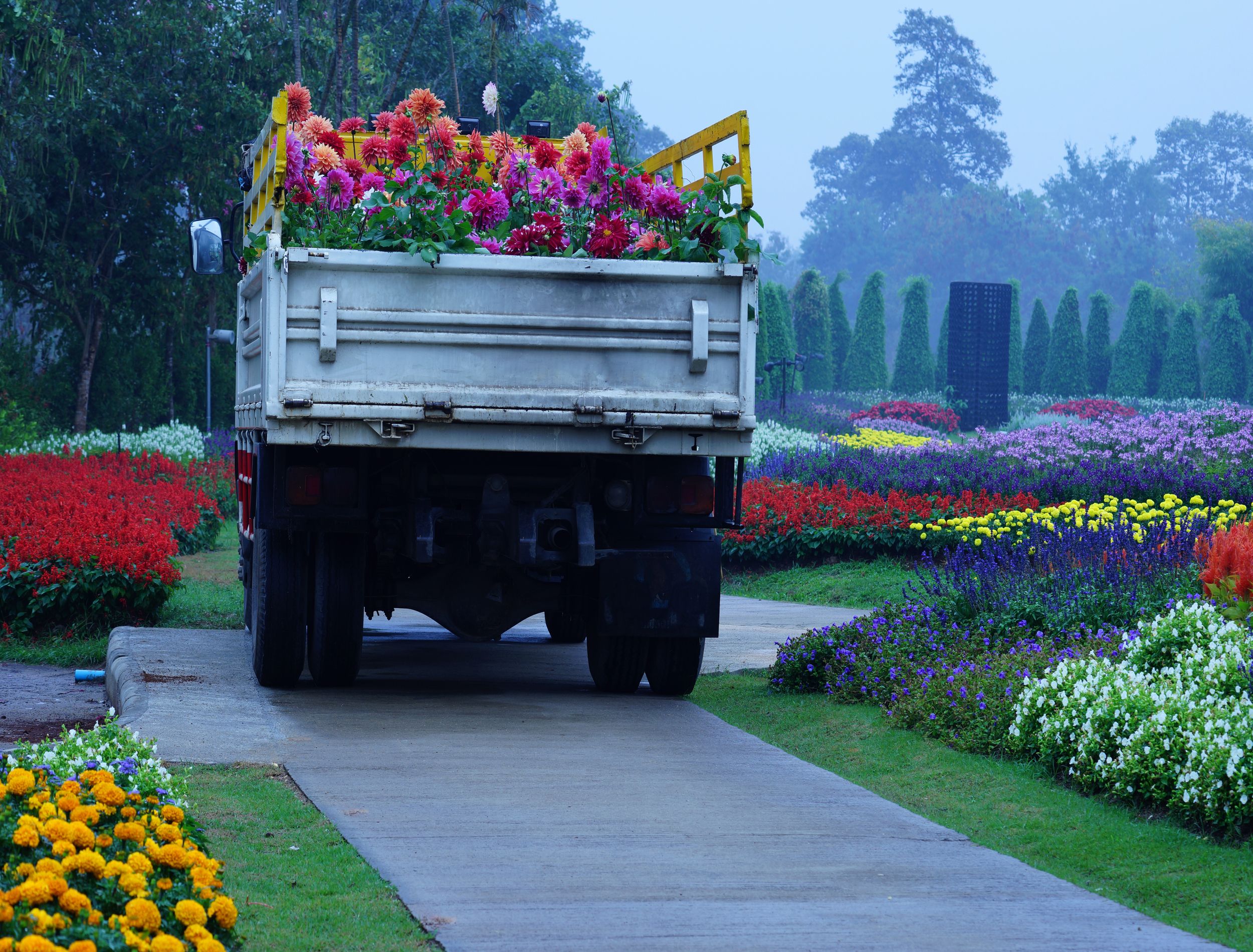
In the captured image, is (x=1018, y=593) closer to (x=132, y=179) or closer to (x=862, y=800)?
(x=862, y=800)

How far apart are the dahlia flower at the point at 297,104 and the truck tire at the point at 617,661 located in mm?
3207

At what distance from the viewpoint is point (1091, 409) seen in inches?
1495

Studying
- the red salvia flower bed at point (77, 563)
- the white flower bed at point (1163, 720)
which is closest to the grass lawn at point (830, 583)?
the red salvia flower bed at point (77, 563)

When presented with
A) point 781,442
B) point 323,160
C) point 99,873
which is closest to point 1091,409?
point 781,442

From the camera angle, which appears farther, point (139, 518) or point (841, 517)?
point (841, 517)

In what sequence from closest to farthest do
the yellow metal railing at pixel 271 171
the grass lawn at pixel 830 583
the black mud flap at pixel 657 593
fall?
1. the yellow metal railing at pixel 271 171
2. the black mud flap at pixel 657 593
3. the grass lawn at pixel 830 583

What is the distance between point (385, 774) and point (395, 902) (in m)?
1.77

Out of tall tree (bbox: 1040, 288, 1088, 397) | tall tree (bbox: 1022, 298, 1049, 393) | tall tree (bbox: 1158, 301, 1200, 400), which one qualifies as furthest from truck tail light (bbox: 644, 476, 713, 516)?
tall tree (bbox: 1022, 298, 1049, 393)

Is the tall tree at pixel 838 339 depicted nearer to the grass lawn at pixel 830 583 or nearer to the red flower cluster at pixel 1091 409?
the red flower cluster at pixel 1091 409

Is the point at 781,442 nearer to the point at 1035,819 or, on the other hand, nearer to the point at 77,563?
the point at 77,563

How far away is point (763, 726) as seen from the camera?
774cm

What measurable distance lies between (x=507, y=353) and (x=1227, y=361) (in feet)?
149

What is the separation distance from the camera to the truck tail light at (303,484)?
7.13 meters

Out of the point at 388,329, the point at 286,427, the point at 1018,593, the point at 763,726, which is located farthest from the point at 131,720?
the point at 1018,593
